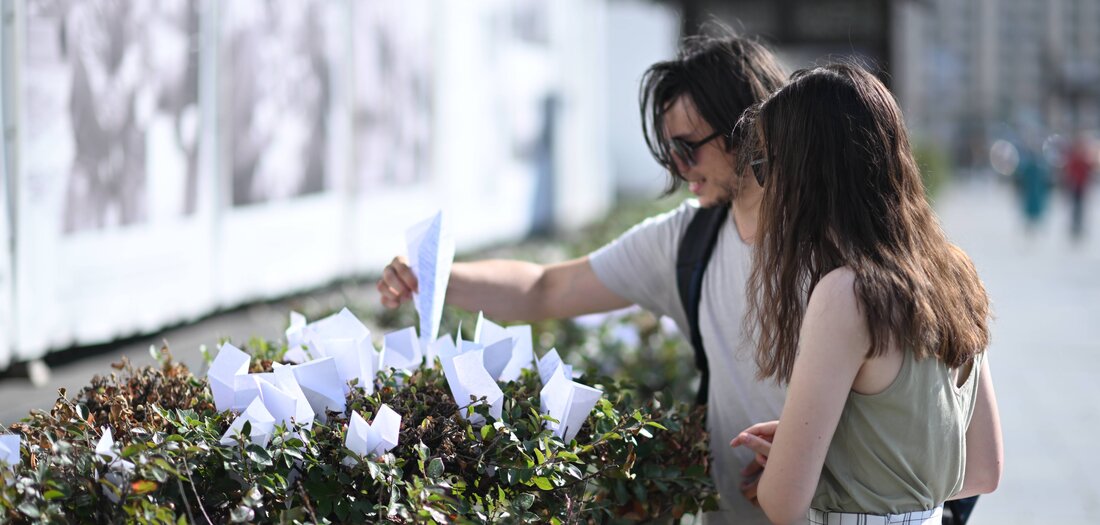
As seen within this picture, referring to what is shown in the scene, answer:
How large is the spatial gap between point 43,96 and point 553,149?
28.2 feet

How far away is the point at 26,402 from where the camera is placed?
3.68 m

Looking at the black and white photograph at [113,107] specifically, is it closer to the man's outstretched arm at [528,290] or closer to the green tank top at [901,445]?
the man's outstretched arm at [528,290]

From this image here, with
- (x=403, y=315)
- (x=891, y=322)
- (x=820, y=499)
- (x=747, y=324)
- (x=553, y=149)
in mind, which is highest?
(x=891, y=322)

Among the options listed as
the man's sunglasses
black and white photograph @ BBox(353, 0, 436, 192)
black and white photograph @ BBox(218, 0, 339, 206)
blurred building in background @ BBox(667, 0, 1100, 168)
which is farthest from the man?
blurred building in background @ BBox(667, 0, 1100, 168)

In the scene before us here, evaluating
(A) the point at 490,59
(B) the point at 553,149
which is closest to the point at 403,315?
(A) the point at 490,59

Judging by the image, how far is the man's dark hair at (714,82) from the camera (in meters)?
2.65

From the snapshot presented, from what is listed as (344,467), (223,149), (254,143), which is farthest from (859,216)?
(254,143)

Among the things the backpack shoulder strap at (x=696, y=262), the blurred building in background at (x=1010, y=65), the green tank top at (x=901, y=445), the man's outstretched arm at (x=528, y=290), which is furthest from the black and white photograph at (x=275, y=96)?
the blurred building in background at (x=1010, y=65)

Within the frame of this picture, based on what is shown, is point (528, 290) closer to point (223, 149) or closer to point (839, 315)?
point (839, 315)

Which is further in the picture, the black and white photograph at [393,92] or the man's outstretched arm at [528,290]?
the black and white photograph at [393,92]

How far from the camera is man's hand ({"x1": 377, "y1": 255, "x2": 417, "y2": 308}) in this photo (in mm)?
2713

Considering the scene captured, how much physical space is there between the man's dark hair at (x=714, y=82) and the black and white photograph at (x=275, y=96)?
3.28 metres

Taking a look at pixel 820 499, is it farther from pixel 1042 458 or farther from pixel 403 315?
pixel 1042 458

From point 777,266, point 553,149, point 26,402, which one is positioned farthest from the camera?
point 553,149
